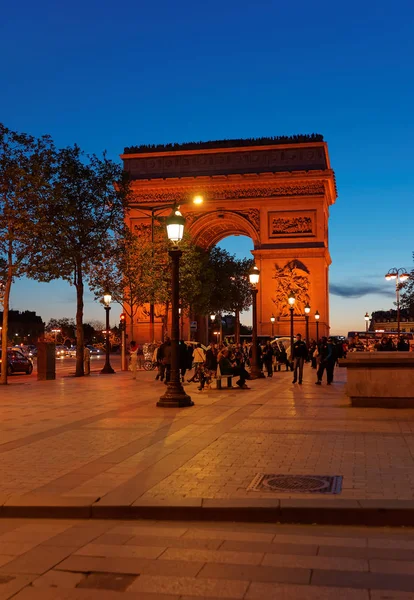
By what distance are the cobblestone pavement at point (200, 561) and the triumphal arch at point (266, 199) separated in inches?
1903

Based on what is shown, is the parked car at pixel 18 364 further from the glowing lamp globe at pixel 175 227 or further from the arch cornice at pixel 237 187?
the arch cornice at pixel 237 187

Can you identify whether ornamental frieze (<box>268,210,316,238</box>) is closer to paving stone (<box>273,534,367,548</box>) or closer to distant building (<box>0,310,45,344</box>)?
paving stone (<box>273,534,367,548</box>)

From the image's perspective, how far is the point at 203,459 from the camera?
9102 millimetres

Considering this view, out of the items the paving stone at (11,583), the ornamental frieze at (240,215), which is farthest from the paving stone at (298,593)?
the ornamental frieze at (240,215)

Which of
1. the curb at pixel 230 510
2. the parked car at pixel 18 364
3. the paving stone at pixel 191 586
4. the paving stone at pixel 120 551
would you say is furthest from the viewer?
the parked car at pixel 18 364

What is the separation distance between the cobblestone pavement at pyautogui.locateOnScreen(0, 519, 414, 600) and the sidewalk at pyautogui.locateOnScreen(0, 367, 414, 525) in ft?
0.68

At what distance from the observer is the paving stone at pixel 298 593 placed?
4.58 meters

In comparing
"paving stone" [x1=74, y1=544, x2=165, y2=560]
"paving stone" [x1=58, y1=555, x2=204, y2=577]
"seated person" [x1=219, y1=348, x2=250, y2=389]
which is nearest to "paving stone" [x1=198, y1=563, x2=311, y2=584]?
"paving stone" [x1=58, y1=555, x2=204, y2=577]

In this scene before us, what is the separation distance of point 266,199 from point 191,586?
52326mm

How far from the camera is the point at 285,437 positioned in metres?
11.0

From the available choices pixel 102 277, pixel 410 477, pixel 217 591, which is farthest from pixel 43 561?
pixel 102 277

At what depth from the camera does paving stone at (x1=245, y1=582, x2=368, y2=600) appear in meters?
4.58

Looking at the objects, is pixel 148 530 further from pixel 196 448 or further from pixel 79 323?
pixel 79 323

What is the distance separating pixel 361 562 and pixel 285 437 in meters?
5.68
